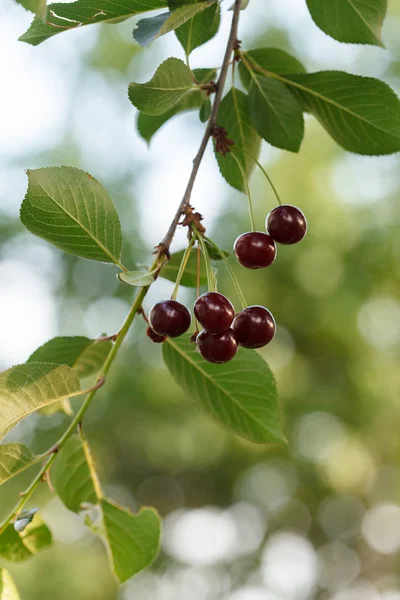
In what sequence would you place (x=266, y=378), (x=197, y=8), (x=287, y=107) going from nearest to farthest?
1. (x=197, y=8)
2. (x=266, y=378)
3. (x=287, y=107)

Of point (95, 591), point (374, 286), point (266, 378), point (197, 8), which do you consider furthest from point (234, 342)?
point (374, 286)

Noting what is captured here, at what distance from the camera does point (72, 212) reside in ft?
2.23

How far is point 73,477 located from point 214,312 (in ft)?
1.13

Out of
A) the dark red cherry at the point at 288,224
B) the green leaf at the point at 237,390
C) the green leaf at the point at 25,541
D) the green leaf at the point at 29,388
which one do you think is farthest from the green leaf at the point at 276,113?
the green leaf at the point at 25,541

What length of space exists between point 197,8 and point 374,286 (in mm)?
8419

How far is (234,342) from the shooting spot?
0.69 m

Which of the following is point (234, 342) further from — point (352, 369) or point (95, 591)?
point (352, 369)

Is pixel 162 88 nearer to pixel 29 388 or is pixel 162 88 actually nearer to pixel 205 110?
pixel 205 110

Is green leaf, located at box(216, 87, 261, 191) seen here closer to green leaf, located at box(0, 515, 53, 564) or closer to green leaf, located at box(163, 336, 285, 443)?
green leaf, located at box(163, 336, 285, 443)

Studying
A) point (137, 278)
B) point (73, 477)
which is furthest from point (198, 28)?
point (73, 477)

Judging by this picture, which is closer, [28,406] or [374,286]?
[28,406]

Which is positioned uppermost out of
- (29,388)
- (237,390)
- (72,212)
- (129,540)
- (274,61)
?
(274,61)

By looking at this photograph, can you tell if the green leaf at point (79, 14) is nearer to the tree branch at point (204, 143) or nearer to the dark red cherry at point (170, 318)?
the tree branch at point (204, 143)

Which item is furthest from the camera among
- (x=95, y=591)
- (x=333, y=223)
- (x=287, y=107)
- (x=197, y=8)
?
(x=333, y=223)
